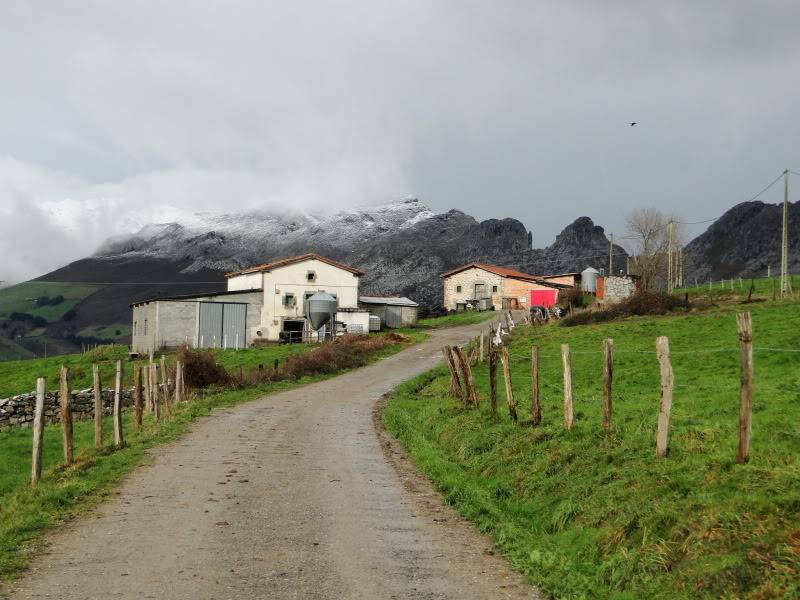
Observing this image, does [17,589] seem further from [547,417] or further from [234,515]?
[547,417]

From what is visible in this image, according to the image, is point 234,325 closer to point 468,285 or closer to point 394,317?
point 394,317

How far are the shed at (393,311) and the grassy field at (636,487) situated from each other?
5216 cm

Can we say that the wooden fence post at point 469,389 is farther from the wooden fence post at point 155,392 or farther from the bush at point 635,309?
the bush at point 635,309

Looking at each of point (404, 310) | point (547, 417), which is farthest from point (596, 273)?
point (547, 417)

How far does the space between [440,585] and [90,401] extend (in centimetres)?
2999

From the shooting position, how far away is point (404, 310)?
7744 centimetres

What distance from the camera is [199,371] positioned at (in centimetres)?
3491

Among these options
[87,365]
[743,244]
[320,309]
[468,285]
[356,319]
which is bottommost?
[87,365]

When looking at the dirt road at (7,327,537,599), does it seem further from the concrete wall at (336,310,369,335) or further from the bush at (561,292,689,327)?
the concrete wall at (336,310,369,335)

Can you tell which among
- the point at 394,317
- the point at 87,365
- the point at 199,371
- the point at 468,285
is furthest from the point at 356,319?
the point at 199,371

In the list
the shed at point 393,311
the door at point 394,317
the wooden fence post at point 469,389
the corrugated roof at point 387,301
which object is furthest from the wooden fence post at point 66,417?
the corrugated roof at point 387,301

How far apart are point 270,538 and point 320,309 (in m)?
56.9

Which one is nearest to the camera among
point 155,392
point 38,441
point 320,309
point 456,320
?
point 38,441

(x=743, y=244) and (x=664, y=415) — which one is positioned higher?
(x=743, y=244)
